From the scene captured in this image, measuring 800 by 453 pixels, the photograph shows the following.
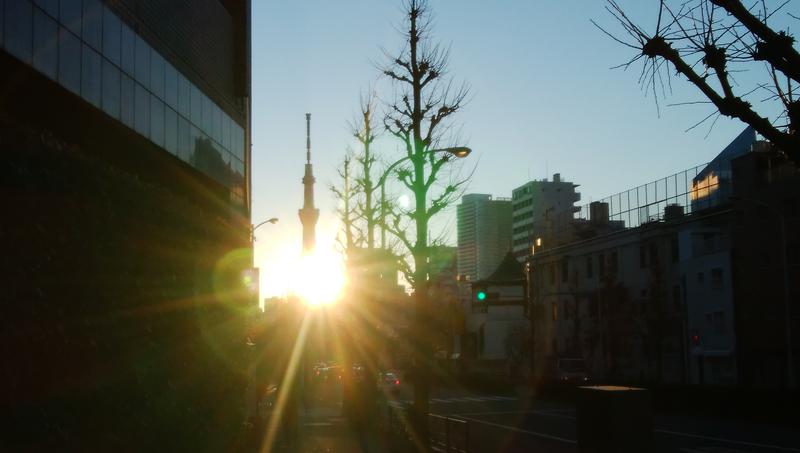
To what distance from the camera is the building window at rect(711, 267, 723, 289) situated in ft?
197

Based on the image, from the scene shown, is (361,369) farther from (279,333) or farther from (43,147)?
(43,147)

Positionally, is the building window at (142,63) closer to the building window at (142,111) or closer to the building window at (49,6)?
the building window at (142,111)

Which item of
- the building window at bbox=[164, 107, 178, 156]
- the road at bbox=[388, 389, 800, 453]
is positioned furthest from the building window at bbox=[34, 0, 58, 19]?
the road at bbox=[388, 389, 800, 453]

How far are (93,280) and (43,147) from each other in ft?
6.10

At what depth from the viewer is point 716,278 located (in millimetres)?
60188

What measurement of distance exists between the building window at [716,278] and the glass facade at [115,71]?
1461 inches

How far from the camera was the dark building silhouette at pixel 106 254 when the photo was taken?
9.55m

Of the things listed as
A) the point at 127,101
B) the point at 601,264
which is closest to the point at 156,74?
the point at 127,101

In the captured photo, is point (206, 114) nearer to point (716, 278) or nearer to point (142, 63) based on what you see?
point (142, 63)

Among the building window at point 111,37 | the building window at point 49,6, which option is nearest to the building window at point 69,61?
the building window at point 49,6

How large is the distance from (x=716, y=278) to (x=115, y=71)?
4704 centimetres

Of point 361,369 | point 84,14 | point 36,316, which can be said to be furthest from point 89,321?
point 361,369

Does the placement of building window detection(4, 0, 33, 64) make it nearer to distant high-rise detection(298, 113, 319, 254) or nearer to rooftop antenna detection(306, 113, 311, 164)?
distant high-rise detection(298, 113, 319, 254)

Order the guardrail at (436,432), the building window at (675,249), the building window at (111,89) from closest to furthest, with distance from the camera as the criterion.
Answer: the guardrail at (436,432), the building window at (111,89), the building window at (675,249)
